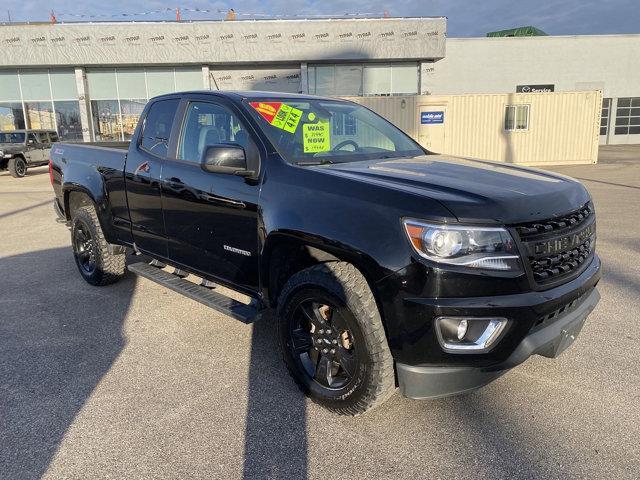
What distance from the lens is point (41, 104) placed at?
85.6 feet

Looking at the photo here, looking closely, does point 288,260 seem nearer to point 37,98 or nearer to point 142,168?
point 142,168

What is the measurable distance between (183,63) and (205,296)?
23755 millimetres

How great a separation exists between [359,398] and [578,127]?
788 inches

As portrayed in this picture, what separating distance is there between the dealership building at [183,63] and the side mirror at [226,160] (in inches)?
899

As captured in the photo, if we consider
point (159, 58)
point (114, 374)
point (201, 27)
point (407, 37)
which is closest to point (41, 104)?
point (159, 58)

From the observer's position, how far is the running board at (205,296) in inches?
137

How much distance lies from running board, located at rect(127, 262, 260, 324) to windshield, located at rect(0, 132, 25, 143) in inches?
661

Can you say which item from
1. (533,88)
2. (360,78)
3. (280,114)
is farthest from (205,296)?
(533,88)

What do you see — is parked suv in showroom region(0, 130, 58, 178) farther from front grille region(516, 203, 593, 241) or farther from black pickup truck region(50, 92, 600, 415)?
front grille region(516, 203, 593, 241)

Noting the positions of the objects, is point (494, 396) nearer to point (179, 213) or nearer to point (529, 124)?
point (179, 213)

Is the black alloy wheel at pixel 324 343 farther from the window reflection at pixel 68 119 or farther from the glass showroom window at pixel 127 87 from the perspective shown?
the window reflection at pixel 68 119

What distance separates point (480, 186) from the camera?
278 cm

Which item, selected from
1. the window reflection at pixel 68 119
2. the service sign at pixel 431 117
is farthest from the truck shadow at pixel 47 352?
the window reflection at pixel 68 119

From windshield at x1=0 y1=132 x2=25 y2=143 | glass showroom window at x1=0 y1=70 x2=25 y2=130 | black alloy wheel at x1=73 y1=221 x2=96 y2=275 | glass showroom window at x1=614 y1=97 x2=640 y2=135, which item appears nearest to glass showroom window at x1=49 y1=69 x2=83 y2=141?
glass showroom window at x1=0 y1=70 x2=25 y2=130
